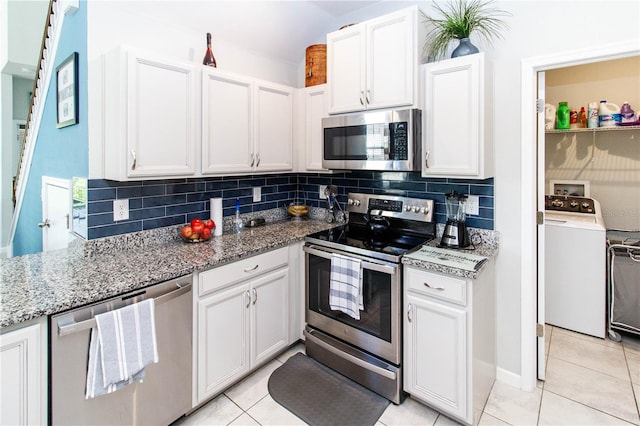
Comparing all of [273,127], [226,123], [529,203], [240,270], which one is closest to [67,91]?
[226,123]

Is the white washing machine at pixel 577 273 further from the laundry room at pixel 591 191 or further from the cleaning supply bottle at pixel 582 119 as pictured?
the cleaning supply bottle at pixel 582 119

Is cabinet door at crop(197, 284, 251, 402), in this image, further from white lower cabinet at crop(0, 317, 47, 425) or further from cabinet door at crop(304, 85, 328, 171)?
cabinet door at crop(304, 85, 328, 171)

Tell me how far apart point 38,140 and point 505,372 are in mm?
3898

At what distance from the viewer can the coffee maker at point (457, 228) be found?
2189 mm

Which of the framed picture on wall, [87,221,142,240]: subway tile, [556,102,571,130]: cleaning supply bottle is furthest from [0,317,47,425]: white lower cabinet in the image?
[556,102,571,130]: cleaning supply bottle

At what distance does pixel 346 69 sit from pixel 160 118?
1281 mm

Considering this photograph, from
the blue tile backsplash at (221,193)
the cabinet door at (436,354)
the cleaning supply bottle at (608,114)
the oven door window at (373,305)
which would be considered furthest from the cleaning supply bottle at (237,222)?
the cleaning supply bottle at (608,114)

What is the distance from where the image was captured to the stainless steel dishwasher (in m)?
1.38

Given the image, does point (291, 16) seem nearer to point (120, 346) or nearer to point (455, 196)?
point (455, 196)

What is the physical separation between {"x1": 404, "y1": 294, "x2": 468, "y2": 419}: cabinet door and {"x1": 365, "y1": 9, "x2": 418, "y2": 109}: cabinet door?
4.14 feet

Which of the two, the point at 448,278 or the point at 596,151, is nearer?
the point at 448,278

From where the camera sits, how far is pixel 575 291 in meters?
2.88

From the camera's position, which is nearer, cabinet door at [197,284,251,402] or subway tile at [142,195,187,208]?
cabinet door at [197,284,251,402]

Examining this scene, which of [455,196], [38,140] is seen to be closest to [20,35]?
[38,140]
